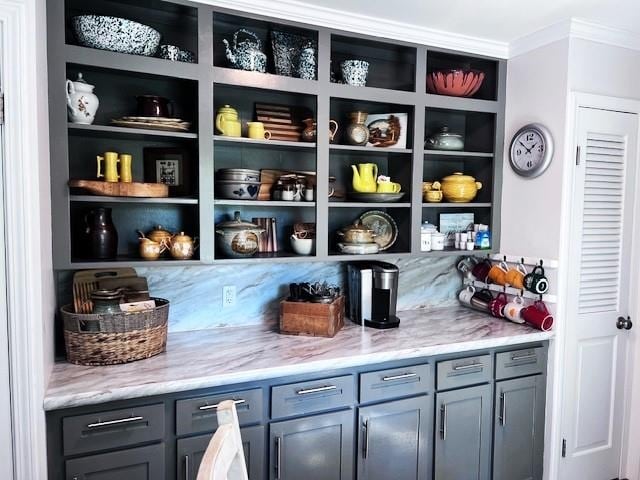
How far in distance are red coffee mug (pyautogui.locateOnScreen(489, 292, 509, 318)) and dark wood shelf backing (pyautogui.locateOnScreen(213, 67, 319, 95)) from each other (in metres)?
1.52

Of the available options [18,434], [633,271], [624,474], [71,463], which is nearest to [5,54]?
[18,434]

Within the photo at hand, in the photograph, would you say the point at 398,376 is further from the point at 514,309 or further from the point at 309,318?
the point at 514,309

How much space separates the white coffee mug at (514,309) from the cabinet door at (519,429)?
0.31 metres

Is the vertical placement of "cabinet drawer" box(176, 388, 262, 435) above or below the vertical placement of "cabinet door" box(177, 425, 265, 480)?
above

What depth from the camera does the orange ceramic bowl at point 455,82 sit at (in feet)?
8.12

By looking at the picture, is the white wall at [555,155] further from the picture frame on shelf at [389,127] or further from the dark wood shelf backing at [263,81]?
the dark wood shelf backing at [263,81]

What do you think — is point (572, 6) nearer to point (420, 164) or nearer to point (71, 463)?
point (420, 164)

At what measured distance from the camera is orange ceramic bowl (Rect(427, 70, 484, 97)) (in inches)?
97.4

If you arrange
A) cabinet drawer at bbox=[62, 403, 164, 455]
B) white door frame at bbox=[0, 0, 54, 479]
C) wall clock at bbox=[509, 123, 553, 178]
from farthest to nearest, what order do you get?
wall clock at bbox=[509, 123, 553, 178]
cabinet drawer at bbox=[62, 403, 164, 455]
white door frame at bbox=[0, 0, 54, 479]

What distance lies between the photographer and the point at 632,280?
2537 millimetres

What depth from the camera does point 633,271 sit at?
2.54m

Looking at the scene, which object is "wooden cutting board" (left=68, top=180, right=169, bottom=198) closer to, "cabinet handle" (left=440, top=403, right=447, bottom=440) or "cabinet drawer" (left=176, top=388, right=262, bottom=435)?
"cabinet drawer" (left=176, top=388, right=262, bottom=435)

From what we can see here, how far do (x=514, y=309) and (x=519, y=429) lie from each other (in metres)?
0.61

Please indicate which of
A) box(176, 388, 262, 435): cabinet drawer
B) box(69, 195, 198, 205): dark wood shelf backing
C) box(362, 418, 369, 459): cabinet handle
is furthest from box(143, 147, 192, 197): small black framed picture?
box(362, 418, 369, 459): cabinet handle
